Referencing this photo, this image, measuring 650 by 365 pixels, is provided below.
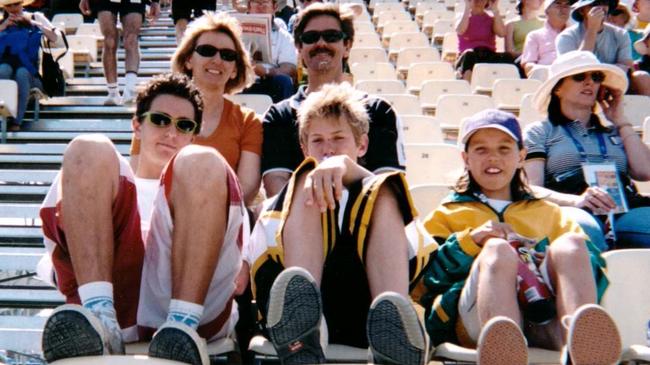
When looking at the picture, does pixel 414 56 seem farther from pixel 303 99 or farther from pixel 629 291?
pixel 629 291

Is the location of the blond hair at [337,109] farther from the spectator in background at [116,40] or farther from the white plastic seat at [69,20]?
the white plastic seat at [69,20]

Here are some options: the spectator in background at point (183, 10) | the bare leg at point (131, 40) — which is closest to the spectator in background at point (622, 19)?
the spectator in background at point (183, 10)

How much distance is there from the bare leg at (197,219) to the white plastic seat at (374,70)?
4563mm

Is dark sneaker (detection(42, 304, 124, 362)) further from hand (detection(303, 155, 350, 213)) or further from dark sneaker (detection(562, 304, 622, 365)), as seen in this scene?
dark sneaker (detection(562, 304, 622, 365))

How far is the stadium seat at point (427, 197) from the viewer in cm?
387

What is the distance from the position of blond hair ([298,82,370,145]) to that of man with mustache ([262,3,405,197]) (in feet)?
1.44

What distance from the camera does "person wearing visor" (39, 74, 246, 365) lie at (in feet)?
8.83

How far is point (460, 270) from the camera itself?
3.07m

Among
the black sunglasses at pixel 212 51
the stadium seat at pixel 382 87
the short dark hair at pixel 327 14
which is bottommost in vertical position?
the stadium seat at pixel 382 87

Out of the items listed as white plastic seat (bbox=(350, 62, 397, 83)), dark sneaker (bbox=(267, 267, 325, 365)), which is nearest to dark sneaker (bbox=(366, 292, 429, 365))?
dark sneaker (bbox=(267, 267, 325, 365))

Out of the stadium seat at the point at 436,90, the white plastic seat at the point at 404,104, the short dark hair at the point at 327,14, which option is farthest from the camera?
the stadium seat at the point at 436,90

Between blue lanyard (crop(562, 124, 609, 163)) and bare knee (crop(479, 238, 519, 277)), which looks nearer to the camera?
bare knee (crop(479, 238, 519, 277))

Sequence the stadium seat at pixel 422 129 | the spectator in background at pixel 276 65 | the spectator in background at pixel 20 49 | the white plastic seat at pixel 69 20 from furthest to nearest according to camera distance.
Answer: the white plastic seat at pixel 69 20, the spectator in background at pixel 20 49, the spectator in background at pixel 276 65, the stadium seat at pixel 422 129

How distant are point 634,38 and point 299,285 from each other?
5834 millimetres
